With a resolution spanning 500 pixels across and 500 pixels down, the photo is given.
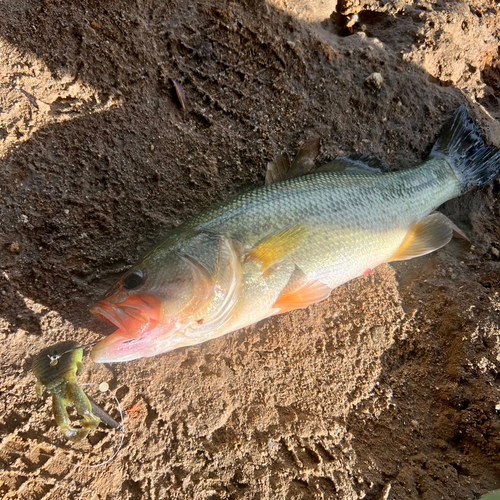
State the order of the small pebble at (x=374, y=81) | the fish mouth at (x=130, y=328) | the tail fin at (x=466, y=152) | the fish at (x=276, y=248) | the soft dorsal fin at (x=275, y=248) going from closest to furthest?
the fish mouth at (x=130, y=328)
the fish at (x=276, y=248)
the soft dorsal fin at (x=275, y=248)
the small pebble at (x=374, y=81)
the tail fin at (x=466, y=152)

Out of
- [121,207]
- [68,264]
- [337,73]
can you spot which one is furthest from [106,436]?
[337,73]

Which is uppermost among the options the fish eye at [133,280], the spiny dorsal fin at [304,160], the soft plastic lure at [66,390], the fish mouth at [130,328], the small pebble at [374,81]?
the small pebble at [374,81]

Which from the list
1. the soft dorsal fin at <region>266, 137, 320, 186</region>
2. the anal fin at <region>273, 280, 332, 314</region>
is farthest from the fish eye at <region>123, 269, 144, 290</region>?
the soft dorsal fin at <region>266, 137, 320, 186</region>

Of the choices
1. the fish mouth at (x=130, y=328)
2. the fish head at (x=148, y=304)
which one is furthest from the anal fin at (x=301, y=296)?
the fish mouth at (x=130, y=328)

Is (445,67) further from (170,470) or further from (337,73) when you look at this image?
(170,470)

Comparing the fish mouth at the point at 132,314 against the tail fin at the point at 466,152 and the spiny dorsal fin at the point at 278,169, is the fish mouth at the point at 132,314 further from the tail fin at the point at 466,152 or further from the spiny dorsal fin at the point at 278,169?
the tail fin at the point at 466,152

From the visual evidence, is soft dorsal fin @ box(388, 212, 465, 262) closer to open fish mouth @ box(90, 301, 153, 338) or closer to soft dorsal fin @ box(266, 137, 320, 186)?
soft dorsal fin @ box(266, 137, 320, 186)
